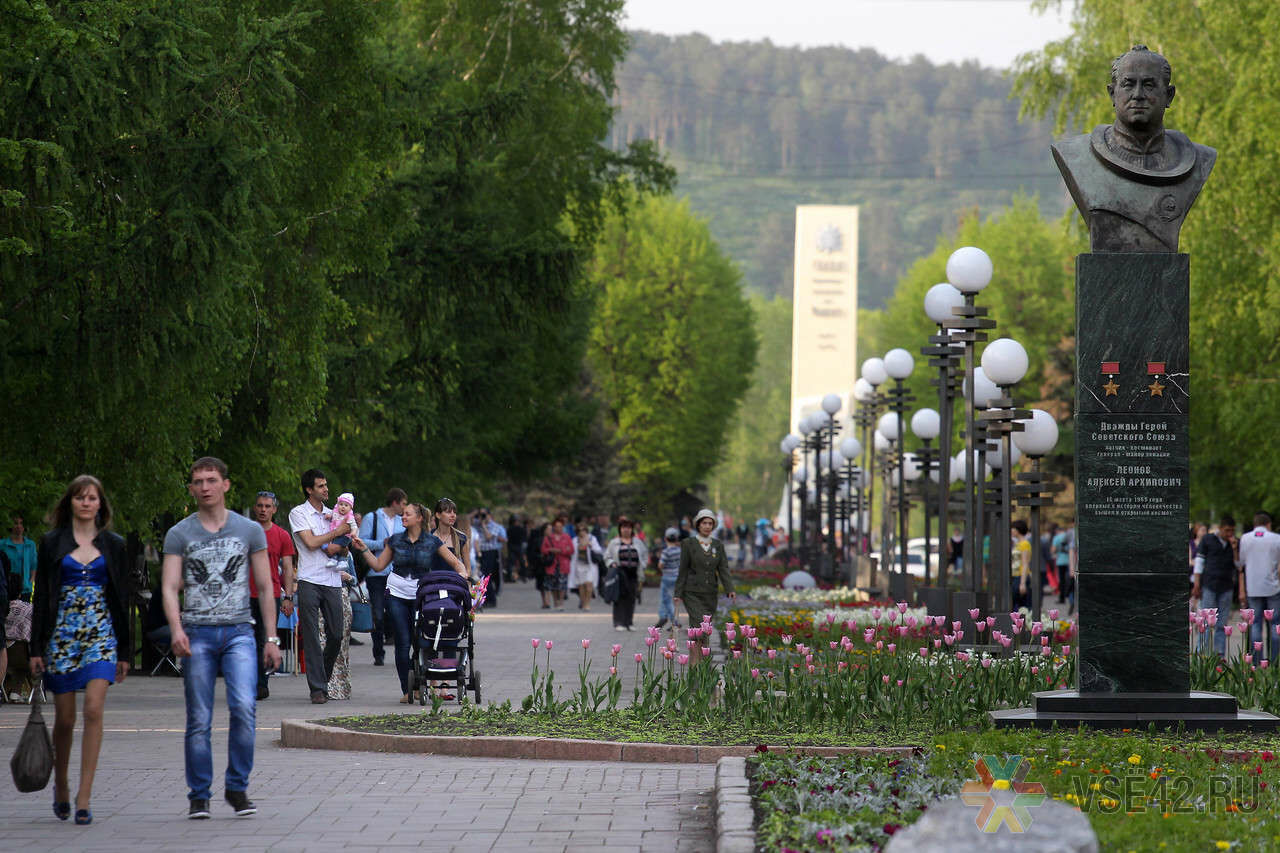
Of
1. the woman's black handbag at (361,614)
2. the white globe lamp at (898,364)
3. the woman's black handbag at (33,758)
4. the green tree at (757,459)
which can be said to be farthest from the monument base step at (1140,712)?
the green tree at (757,459)

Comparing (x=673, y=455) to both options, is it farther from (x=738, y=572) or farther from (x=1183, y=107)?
(x=1183, y=107)

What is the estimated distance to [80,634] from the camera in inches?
358

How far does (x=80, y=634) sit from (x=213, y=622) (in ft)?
2.11

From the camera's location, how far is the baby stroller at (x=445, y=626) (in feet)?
47.0

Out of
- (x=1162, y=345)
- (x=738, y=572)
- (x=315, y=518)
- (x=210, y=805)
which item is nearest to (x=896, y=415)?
(x=738, y=572)

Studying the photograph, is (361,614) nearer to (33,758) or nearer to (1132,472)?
(1132,472)

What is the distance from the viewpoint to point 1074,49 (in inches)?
1372

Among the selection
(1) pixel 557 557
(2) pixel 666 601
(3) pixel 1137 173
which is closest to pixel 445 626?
(3) pixel 1137 173

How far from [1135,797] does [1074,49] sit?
28488mm

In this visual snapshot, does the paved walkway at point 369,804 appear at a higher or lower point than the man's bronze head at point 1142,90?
lower

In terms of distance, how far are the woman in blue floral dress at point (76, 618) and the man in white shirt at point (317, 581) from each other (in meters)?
5.97

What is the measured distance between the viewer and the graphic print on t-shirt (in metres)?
9.09

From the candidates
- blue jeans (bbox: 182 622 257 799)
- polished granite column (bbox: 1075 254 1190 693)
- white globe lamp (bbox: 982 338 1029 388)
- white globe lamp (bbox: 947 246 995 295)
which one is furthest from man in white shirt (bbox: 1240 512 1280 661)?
blue jeans (bbox: 182 622 257 799)

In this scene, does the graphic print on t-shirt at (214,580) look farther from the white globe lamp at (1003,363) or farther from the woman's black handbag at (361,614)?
the white globe lamp at (1003,363)
